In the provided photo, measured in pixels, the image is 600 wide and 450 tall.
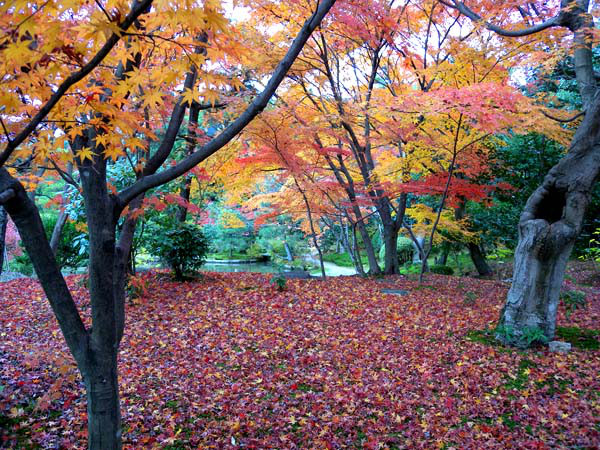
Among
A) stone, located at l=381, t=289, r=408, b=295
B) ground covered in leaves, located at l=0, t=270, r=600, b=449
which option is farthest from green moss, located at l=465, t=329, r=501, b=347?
stone, located at l=381, t=289, r=408, b=295

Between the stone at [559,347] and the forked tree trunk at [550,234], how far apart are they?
0.28ft

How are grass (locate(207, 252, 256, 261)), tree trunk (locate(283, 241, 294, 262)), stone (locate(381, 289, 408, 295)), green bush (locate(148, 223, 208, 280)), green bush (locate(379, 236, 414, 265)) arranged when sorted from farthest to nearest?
grass (locate(207, 252, 256, 261)) < tree trunk (locate(283, 241, 294, 262)) < green bush (locate(379, 236, 414, 265)) < stone (locate(381, 289, 408, 295)) < green bush (locate(148, 223, 208, 280))

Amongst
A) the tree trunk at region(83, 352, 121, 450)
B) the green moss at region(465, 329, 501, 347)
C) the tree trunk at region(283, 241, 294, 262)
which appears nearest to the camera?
the tree trunk at region(83, 352, 121, 450)

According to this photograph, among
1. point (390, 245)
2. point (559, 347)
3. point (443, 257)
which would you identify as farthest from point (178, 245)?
point (443, 257)

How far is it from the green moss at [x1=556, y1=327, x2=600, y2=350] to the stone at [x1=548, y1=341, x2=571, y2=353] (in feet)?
0.66

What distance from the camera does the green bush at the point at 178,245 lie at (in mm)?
7523

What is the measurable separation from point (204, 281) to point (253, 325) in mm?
2621

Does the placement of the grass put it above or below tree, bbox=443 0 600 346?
below

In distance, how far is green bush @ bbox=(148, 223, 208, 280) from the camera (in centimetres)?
752

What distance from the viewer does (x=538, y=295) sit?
15.6 feet

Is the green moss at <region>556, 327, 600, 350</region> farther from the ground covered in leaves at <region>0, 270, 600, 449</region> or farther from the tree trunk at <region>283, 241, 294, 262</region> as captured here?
the tree trunk at <region>283, 241, 294, 262</region>

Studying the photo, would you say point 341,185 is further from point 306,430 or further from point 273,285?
point 306,430

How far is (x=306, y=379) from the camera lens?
13.8 feet

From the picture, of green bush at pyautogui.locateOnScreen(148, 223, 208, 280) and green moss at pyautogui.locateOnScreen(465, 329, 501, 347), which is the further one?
green bush at pyautogui.locateOnScreen(148, 223, 208, 280)
